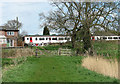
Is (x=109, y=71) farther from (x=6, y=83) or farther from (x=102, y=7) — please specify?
(x=102, y=7)

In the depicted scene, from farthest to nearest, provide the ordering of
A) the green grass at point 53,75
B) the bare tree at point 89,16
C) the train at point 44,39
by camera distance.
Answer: the train at point 44,39
the bare tree at point 89,16
the green grass at point 53,75

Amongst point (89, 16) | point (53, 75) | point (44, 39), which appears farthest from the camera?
point (44, 39)

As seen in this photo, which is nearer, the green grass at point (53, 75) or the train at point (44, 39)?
the green grass at point (53, 75)

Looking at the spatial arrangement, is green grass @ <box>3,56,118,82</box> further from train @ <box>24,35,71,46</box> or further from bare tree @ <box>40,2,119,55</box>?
train @ <box>24,35,71,46</box>

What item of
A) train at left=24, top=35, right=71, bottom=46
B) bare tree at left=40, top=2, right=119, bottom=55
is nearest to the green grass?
bare tree at left=40, top=2, right=119, bottom=55

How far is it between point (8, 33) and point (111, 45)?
30.2 m

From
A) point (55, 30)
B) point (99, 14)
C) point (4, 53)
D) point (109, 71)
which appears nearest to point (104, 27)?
point (99, 14)

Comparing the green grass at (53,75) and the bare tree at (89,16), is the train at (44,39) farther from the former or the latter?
the green grass at (53,75)

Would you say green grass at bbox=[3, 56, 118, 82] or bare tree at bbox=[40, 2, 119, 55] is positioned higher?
bare tree at bbox=[40, 2, 119, 55]

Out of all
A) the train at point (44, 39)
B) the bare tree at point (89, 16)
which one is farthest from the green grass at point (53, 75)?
the train at point (44, 39)

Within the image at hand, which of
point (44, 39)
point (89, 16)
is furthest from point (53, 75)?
point (44, 39)

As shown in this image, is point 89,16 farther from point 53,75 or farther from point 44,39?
point 44,39

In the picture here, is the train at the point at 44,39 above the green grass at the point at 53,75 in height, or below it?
above

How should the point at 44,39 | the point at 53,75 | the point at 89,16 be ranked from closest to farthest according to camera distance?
the point at 53,75, the point at 89,16, the point at 44,39
